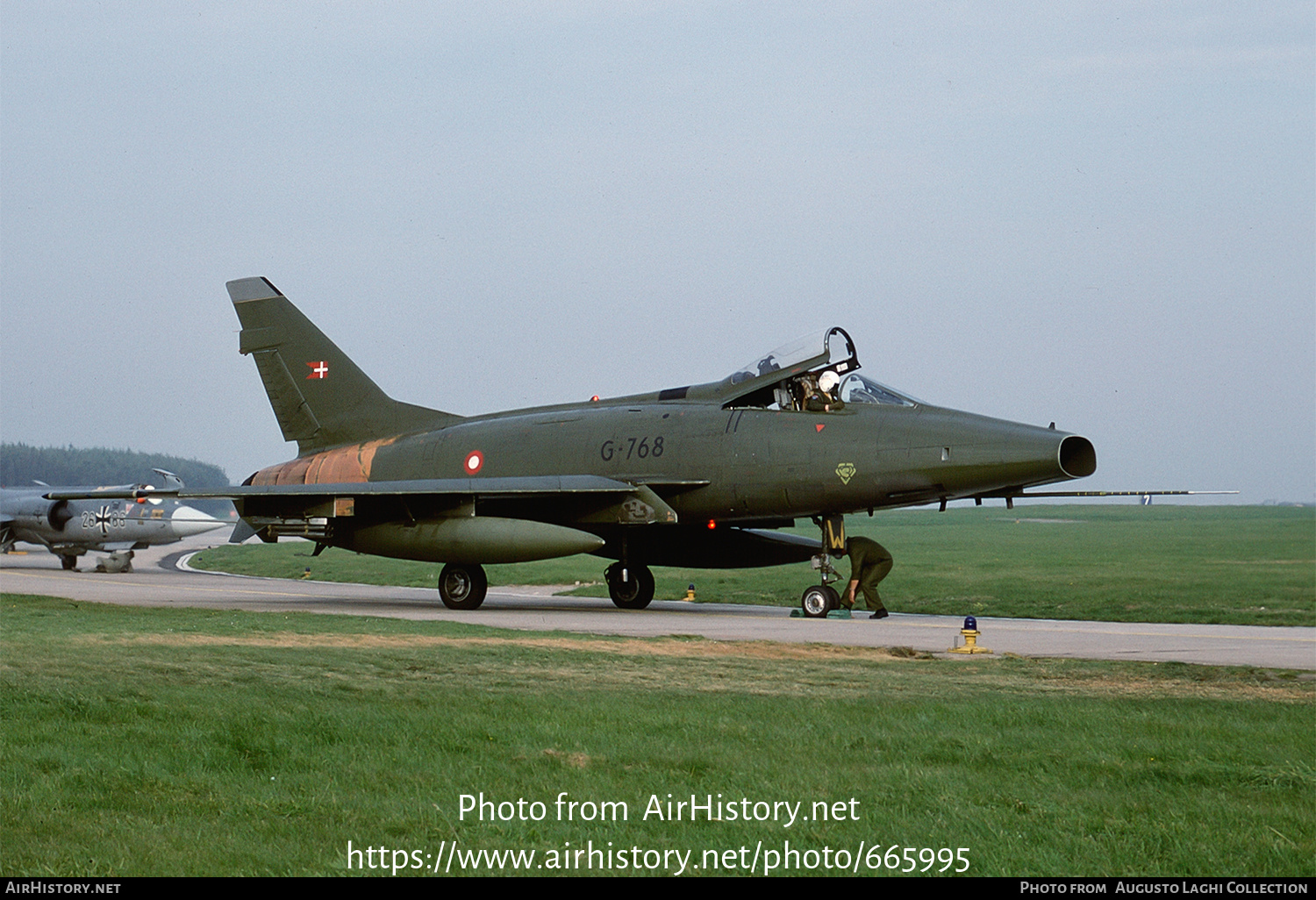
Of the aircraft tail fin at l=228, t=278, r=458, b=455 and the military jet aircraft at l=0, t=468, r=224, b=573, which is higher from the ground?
the aircraft tail fin at l=228, t=278, r=458, b=455

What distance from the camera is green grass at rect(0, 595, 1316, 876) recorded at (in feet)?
17.1

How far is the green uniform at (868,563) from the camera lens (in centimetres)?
1941

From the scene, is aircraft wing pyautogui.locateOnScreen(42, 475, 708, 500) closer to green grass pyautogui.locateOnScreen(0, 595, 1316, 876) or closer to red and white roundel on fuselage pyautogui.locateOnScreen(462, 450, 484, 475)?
red and white roundel on fuselage pyautogui.locateOnScreen(462, 450, 484, 475)

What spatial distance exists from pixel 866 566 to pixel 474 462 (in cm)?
713

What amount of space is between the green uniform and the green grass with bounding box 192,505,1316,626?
1.71 meters

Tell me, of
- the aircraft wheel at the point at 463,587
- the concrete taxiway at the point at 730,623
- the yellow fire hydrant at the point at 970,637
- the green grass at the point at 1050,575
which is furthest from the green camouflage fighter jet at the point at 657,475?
the yellow fire hydrant at the point at 970,637

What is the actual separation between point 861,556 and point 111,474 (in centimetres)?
6092

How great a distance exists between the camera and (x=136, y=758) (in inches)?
255

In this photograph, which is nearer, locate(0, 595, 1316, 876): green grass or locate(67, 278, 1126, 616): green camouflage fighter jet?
locate(0, 595, 1316, 876): green grass

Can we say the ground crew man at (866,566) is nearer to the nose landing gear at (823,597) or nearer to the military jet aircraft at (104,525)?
the nose landing gear at (823,597)

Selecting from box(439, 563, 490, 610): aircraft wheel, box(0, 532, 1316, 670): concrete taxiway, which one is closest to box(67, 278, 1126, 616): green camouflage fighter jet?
box(439, 563, 490, 610): aircraft wheel

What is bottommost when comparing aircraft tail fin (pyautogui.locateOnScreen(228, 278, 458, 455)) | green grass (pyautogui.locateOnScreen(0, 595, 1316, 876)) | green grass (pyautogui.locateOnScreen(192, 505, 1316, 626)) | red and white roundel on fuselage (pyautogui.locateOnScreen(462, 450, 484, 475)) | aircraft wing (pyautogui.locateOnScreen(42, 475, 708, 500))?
green grass (pyautogui.locateOnScreen(0, 595, 1316, 876))

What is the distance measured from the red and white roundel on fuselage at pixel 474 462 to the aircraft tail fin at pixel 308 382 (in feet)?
7.70

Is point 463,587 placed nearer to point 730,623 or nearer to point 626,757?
point 730,623
